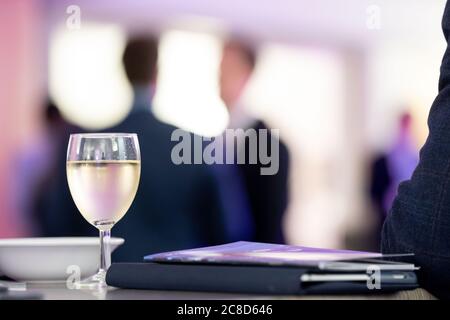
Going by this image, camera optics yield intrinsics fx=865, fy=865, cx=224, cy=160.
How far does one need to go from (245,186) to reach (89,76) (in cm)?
90

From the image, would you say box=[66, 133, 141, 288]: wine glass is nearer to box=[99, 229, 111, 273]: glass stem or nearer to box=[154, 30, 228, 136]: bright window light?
box=[99, 229, 111, 273]: glass stem

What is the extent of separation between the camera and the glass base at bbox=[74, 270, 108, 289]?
722 millimetres

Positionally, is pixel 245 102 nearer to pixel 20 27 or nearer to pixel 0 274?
pixel 20 27

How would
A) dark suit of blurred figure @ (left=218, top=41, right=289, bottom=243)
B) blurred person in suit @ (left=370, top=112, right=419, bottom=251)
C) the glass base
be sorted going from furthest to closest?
dark suit of blurred figure @ (left=218, top=41, right=289, bottom=243), blurred person in suit @ (left=370, top=112, right=419, bottom=251), the glass base

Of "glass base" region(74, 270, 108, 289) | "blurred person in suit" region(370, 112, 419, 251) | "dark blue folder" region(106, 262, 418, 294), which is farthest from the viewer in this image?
"blurred person in suit" region(370, 112, 419, 251)

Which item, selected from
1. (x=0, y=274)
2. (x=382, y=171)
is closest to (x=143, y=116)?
(x=382, y=171)

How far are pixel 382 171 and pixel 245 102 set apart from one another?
73 cm

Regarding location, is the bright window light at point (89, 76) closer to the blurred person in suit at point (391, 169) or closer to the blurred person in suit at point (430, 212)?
the blurred person in suit at point (391, 169)

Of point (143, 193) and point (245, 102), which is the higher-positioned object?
point (245, 102)

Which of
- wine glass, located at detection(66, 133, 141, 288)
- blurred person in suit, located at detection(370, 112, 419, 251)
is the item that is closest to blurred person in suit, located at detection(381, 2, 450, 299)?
wine glass, located at detection(66, 133, 141, 288)

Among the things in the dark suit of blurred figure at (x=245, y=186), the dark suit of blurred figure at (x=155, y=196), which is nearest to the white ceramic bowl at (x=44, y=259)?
the dark suit of blurred figure at (x=155, y=196)

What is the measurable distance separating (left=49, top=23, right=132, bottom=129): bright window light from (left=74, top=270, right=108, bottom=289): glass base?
3199mm
